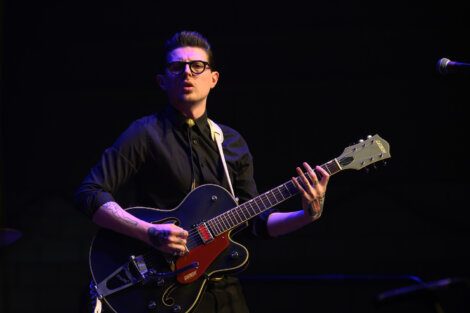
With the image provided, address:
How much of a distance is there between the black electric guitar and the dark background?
2.10 meters

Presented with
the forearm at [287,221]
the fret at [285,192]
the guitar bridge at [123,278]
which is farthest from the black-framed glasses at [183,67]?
the guitar bridge at [123,278]

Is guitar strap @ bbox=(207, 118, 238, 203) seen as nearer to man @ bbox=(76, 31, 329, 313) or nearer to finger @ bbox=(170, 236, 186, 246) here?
man @ bbox=(76, 31, 329, 313)

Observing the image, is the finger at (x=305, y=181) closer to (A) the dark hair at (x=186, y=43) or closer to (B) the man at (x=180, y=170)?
(B) the man at (x=180, y=170)

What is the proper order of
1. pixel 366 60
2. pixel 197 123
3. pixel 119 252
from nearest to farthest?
pixel 119 252 < pixel 197 123 < pixel 366 60

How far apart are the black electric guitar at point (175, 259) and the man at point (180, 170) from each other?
0.07 metres

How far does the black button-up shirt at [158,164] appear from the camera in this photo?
3.52 m

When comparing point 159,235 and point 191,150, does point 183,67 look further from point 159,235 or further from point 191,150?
point 159,235

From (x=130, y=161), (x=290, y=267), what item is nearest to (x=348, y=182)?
(x=290, y=267)

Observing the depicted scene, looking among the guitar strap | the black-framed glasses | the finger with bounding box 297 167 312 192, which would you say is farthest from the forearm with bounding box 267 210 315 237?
the black-framed glasses

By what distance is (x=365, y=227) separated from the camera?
5688 millimetres

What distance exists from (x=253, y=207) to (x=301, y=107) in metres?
2.13

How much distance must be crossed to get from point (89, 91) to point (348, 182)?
2.18 m

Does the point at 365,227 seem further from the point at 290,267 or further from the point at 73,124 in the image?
the point at 73,124

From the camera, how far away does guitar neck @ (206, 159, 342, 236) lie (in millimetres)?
3473
